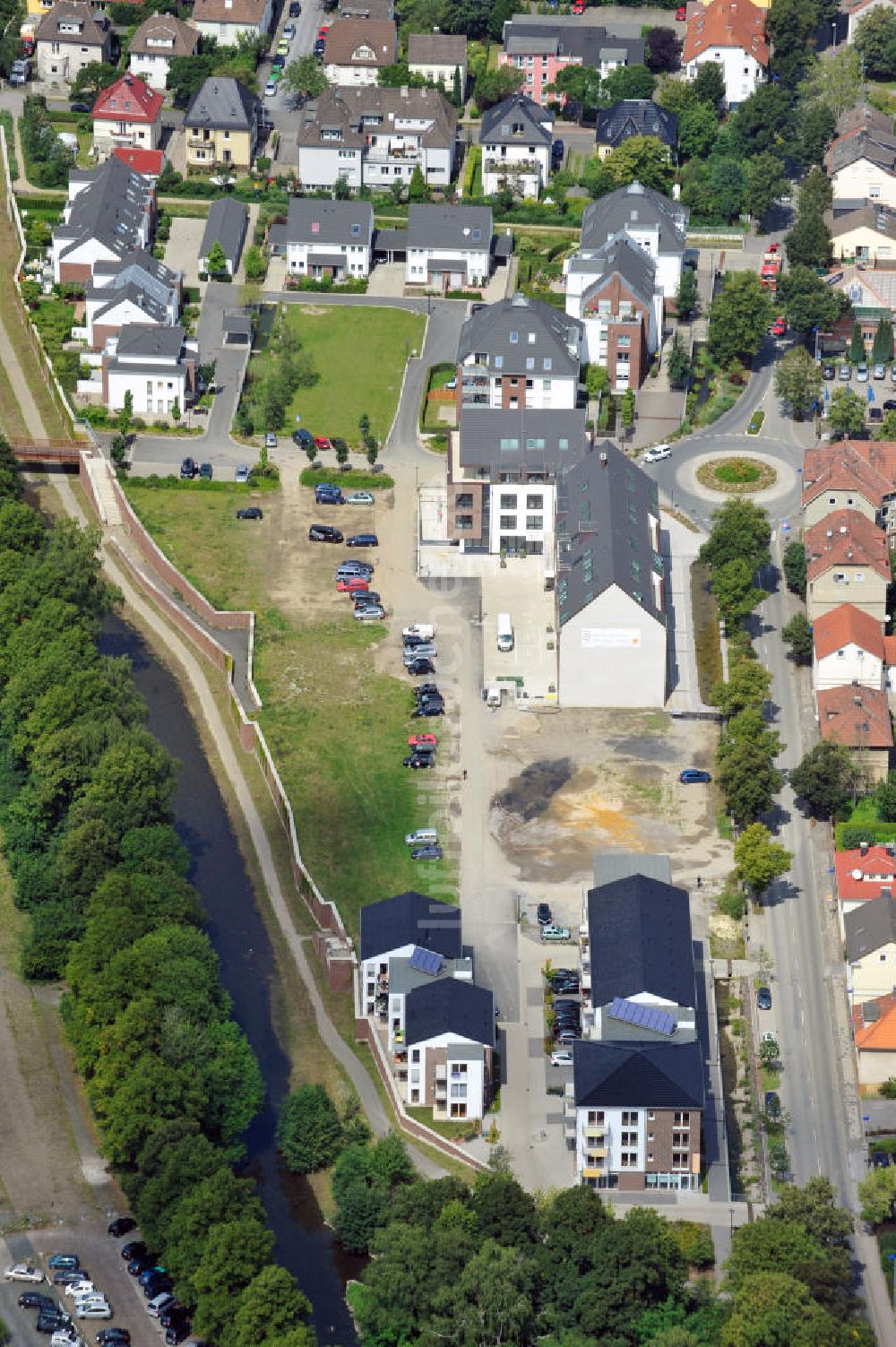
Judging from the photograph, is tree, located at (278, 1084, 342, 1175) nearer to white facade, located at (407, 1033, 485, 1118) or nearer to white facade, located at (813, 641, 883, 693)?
white facade, located at (407, 1033, 485, 1118)

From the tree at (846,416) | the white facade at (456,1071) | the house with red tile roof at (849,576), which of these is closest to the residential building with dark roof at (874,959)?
the white facade at (456,1071)

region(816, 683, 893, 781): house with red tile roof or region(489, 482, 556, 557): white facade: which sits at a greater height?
region(489, 482, 556, 557): white facade

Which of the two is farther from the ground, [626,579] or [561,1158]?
[626,579]

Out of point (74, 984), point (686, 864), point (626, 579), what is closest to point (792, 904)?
point (686, 864)

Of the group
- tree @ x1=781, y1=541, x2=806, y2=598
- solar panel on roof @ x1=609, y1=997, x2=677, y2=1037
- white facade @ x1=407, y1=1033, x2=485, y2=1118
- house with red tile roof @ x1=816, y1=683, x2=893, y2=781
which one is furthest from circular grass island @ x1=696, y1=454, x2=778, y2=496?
white facade @ x1=407, y1=1033, x2=485, y2=1118

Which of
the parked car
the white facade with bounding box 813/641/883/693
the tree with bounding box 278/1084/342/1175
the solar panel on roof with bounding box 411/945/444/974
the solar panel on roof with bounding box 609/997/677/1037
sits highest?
the white facade with bounding box 813/641/883/693

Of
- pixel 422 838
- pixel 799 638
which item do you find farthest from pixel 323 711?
pixel 799 638

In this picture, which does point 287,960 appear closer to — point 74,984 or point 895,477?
point 74,984
